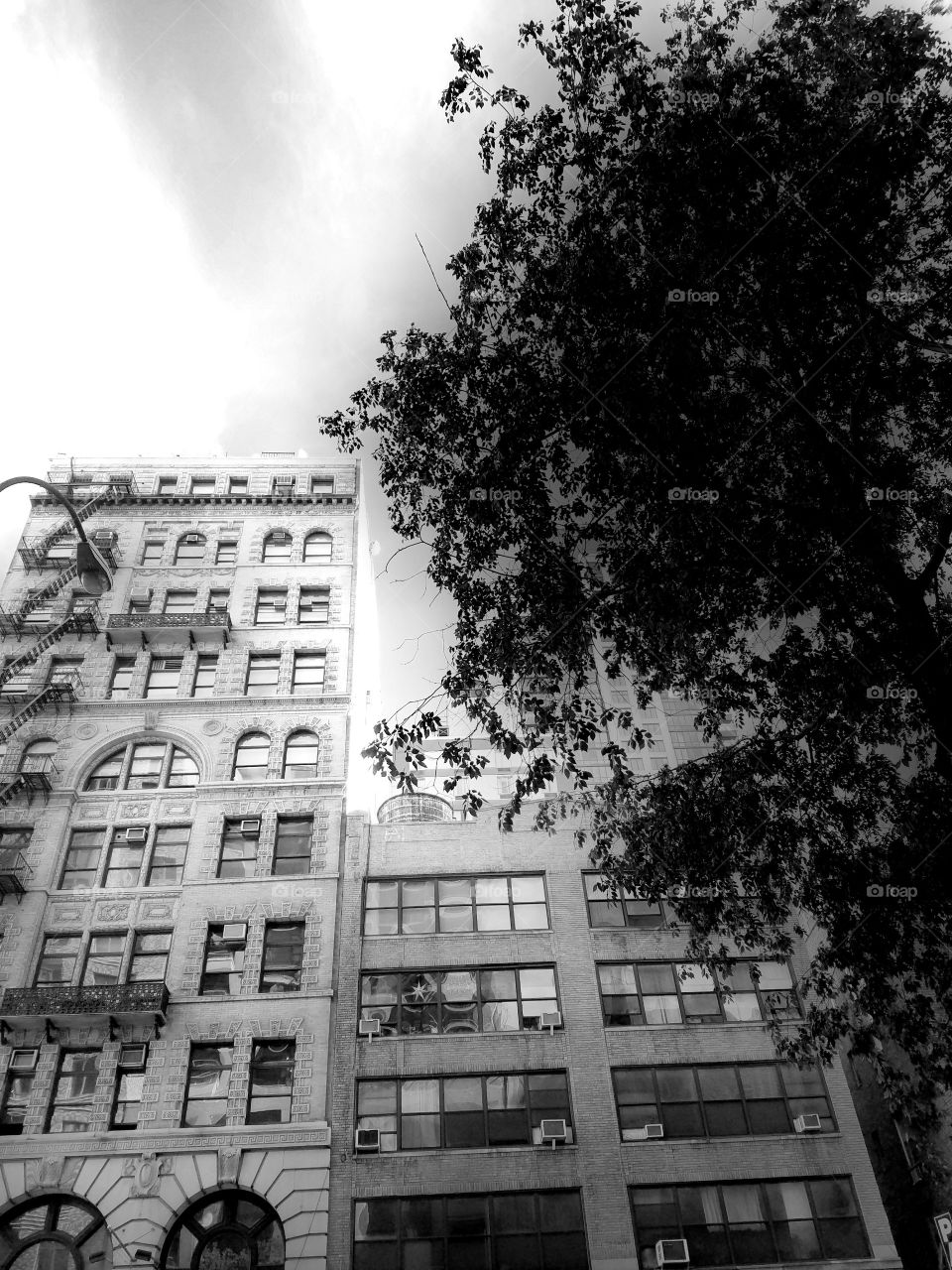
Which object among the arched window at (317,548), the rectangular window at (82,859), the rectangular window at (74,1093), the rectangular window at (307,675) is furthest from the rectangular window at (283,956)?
the arched window at (317,548)

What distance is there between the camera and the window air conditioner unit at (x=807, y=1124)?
2539cm

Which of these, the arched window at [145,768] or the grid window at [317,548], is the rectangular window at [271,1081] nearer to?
the arched window at [145,768]

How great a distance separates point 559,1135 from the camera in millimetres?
24906

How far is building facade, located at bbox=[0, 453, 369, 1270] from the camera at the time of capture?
23922 millimetres

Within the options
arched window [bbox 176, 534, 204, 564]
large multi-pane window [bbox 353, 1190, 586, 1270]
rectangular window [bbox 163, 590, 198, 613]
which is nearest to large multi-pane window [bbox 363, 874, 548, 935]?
large multi-pane window [bbox 353, 1190, 586, 1270]

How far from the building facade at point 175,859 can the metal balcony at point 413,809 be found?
8.64ft

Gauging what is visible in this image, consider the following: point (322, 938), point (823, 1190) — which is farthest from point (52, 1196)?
point (823, 1190)

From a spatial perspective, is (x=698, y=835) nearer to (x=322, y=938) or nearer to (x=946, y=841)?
(x=946, y=841)

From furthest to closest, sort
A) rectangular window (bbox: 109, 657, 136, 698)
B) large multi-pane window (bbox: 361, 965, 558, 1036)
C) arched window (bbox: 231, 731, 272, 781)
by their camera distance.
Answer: rectangular window (bbox: 109, 657, 136, 698) → arched window (bbox: 231, 731, 272, 781) → large multi-pane window (bbox: 361, 965, 558, 1036)

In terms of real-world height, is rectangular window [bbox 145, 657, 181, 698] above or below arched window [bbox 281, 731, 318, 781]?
above

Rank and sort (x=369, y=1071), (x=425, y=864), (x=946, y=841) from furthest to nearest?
(x=425, y=864), (x=369, y=1071), (x=946, y=841)

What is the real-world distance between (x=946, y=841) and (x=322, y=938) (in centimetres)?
1927

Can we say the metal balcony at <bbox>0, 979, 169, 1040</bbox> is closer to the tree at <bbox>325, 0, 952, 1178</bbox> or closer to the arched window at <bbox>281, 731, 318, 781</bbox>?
the arched window at <bbox>281, 731, 318, 781</bbox>

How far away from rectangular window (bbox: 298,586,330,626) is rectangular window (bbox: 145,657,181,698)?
4.77 metres
